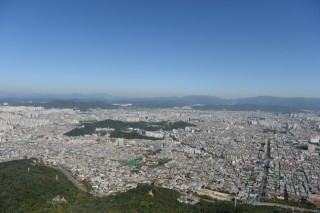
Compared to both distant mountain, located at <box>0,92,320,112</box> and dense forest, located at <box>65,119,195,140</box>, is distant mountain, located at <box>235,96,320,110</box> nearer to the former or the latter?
distant mountain, located at <box>0,92,320,112</box>

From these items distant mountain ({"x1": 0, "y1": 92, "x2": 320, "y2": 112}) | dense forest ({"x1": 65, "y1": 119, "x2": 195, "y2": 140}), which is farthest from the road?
distant mountain ({"x1": 0, "y1": 92, "x2": 320, "y2": 112})

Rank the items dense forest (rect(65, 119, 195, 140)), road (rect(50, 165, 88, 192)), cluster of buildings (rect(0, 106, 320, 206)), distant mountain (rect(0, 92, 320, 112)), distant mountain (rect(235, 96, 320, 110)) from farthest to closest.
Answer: distant mountain (rect(235, 96, 320, 110))
distant mountain (rect(0, 92, 320, 112))
dense forest (rect(65, 119, 195, 140))
cluster of buildings (rect(0, 106, 320, 206))
road (rect(50, 165, 88, 192))

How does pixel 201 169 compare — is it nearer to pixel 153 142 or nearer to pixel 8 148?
pixel 153 142

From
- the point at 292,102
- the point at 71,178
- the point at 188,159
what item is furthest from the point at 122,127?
the point at 292,102

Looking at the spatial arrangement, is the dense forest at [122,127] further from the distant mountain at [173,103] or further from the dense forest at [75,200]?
the distant mountain at [173,103]

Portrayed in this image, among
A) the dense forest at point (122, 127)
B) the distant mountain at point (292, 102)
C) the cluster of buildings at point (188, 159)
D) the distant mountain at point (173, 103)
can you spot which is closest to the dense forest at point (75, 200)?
the cluster of buildings at point (188, 159)
